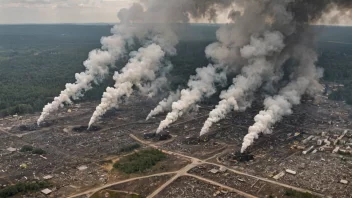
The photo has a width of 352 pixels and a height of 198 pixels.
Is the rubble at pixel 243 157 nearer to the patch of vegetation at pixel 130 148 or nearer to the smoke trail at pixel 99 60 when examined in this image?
the patch of vegetation at pixel 130 148

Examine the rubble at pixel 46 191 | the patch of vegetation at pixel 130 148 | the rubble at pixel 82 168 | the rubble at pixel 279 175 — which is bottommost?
the rubble at pixel 82 168

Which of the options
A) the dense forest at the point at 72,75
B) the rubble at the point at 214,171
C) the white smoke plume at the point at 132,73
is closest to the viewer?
the rubble at the point at 214,171

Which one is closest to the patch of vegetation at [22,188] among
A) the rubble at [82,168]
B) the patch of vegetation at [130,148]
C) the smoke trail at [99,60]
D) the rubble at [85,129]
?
the rubble at [82,168]

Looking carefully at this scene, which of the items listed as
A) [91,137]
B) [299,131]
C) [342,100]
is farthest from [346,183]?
[342,100]

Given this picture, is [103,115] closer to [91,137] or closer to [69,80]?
[91,137]

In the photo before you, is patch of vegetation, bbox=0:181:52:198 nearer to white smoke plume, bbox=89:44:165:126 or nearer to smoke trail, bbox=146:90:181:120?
white smoke plume, bbox=89:44:165:126

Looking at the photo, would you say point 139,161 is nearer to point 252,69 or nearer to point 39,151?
point 39,151

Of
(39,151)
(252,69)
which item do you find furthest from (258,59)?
(39,151)

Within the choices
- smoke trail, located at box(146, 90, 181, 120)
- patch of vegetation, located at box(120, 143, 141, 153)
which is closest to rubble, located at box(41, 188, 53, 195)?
patch of vegetation, located at box(120, 143, 141, 153)
